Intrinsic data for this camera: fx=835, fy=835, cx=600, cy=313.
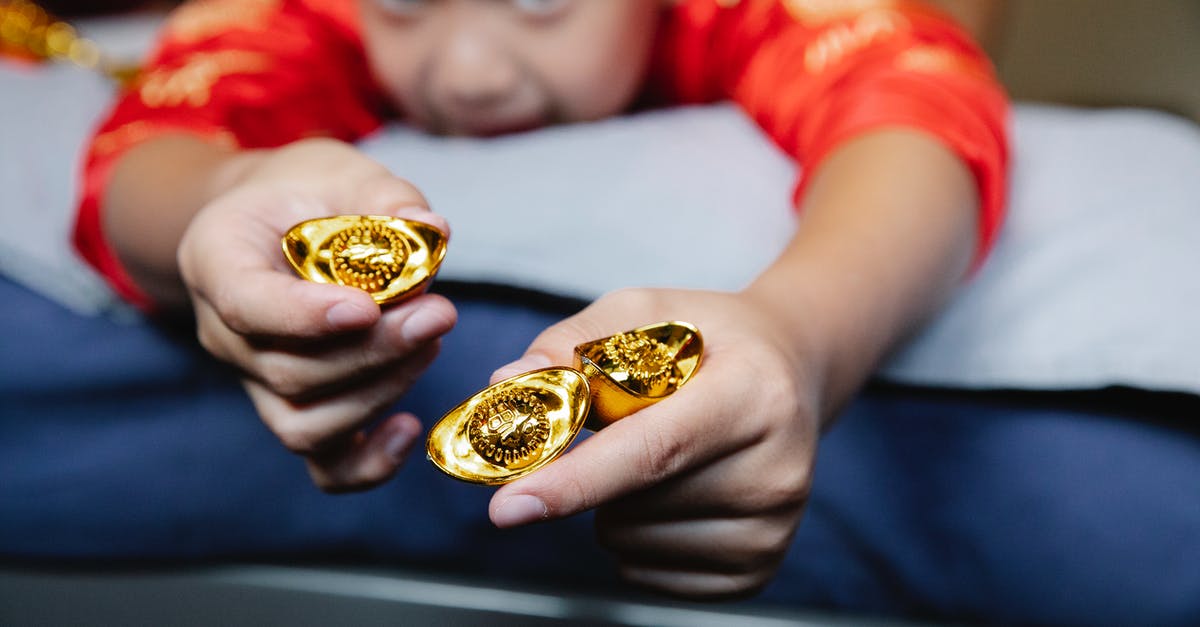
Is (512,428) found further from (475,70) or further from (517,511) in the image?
(475,70)

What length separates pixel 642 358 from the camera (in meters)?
0.25

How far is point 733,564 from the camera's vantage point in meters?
0.31

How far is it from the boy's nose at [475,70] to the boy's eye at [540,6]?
0.09 feet

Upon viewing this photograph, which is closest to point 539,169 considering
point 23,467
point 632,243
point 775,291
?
point 632,243

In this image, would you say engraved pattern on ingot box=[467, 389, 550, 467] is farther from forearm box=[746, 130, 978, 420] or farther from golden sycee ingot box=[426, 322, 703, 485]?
forearm box=[746, 130, 978, 420]

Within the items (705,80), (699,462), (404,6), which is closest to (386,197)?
(699,462)

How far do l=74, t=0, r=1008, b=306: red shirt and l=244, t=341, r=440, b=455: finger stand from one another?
187 mm

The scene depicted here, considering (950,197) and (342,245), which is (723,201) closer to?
(950,197)

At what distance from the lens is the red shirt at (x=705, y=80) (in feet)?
1.52

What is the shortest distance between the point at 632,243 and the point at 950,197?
16 cm

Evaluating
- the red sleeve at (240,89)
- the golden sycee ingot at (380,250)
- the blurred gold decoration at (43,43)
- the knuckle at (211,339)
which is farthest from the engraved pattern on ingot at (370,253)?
the blurred gold decoration at (43,43)

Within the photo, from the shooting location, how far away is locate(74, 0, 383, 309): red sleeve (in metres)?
0.50

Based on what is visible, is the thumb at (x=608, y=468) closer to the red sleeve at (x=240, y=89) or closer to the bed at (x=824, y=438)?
the bed at (x=824, y=438)

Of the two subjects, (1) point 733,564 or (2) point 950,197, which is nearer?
(1) point 733,564
